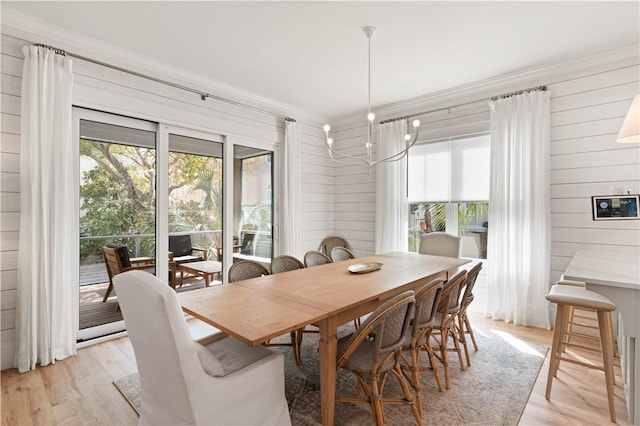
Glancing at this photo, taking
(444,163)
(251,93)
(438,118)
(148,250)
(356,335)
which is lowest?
(356,335)

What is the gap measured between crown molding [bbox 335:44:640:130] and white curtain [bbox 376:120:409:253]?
262 mm

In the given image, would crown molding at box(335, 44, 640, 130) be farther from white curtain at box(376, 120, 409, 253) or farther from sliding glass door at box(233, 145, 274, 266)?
sliding glass door at box(233, 145, 274, 266)

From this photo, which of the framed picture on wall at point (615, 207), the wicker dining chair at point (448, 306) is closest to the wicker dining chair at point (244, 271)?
the wicker dining chair at point (448, 306)

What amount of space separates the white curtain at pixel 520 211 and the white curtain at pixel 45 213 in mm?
4427

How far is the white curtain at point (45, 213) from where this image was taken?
8.38 feet

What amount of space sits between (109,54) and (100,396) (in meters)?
2.99

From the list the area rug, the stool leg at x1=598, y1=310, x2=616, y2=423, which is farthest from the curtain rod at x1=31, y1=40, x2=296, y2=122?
the stool leg at x1=598, y1=310, x2=616, y2=423

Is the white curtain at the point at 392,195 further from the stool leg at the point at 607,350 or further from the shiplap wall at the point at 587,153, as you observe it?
the stool leg at the point at 607,350

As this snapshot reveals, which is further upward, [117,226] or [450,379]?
[117,226]

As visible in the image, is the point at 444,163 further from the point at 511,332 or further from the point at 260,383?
the point at 260,383

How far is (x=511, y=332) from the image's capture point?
3365mm

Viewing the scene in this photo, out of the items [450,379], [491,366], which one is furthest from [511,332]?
[450,379]

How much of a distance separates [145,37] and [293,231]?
114 inches

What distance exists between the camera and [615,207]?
3.09 meters
